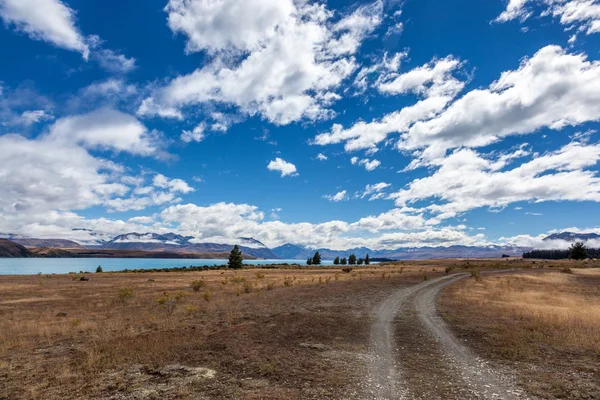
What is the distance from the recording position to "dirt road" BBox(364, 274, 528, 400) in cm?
931

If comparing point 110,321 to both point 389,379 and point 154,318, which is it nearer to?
point 154,318

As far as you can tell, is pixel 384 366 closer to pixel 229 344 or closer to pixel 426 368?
pixel 426 368

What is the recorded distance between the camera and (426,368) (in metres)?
11.4

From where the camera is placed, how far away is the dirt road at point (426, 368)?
30.6 ft

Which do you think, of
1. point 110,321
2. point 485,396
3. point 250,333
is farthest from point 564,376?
point 110,321

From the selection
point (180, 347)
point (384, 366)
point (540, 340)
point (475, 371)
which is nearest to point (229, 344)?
point (180, 347)

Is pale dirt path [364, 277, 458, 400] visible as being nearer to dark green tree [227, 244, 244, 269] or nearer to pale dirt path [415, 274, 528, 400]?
pale dirt path [415, 274, 528, 400]

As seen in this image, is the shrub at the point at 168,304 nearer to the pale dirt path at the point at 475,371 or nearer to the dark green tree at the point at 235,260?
the pale dirt path at the point at 475,371

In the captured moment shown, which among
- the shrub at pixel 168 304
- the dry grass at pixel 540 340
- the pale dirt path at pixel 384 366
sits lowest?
the shrub at pixel 168 304

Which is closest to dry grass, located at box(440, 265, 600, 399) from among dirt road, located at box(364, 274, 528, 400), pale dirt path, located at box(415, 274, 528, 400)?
pale dirt path, located at box(415, 274, 528, 400)

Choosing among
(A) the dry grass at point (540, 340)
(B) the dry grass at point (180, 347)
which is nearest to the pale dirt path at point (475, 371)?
(A) the dry grass at point (540, 340)

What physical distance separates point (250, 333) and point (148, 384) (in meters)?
7.05

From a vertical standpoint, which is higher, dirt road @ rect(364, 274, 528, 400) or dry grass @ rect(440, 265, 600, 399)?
dry grass @ rect(440, 265, 600, 399)

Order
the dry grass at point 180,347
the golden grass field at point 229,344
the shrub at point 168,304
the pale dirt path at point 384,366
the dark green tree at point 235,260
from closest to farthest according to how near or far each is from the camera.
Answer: the pale dirt path at point 384,366, the dry grass at point 180,347, the golden grass field at point 229,344, the shrub at point 168,304, the dark green tree at point 235,260
